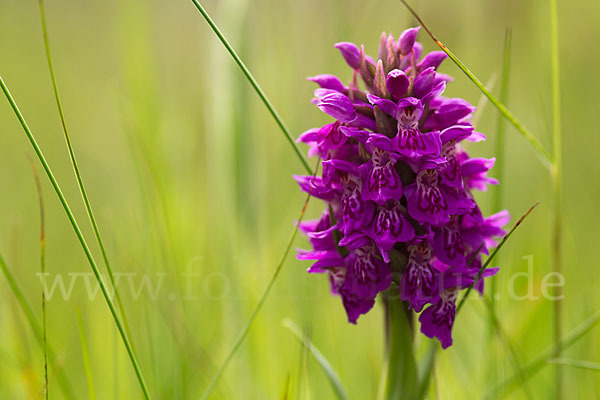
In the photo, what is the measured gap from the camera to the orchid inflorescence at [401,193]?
3.88ft

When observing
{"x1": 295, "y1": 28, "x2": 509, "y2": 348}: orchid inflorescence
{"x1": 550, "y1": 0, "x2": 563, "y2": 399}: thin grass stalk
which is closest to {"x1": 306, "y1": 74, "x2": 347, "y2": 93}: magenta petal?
{"x1": 295, "y1": 28, "x2": 509, "y2": 348}: orchid inflorescence

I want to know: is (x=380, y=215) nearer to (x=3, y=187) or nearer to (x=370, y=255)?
(x=370, y=255)

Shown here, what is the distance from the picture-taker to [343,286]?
1.29 m

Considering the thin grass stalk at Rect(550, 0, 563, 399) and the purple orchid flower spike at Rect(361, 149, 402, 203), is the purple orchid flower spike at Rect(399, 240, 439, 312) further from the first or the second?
the thin grass stalk at Rect(550, 0, 563, 399)

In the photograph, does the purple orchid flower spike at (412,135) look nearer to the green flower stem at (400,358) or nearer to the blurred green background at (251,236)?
the green flower stem at (400,358)

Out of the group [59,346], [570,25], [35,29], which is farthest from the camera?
[35,29]

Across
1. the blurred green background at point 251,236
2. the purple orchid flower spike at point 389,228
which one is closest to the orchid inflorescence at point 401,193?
the purple orchid flower spike at point 389,228

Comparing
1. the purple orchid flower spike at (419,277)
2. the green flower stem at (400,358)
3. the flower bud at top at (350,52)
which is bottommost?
the green flower stem at (400,358)

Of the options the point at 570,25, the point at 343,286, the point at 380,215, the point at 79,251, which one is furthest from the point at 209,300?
the point at 570,25

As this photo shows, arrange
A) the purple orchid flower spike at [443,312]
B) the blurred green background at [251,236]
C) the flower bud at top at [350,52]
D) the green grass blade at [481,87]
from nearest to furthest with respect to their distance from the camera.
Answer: the green grass blade at [481,87]
the purple orchid flower spike at [443,312]
the flower bud at top at [350,52]
the blurred green background at [251,236]

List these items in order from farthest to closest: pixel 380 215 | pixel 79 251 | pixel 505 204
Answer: pixel 79 251
pixel 505 204
pixel 380 215

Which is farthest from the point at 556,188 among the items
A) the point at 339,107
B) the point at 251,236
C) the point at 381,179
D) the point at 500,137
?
the point at 251,236

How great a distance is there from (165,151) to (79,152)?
105 inches

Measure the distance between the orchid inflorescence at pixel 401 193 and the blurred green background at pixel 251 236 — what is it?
28cm
